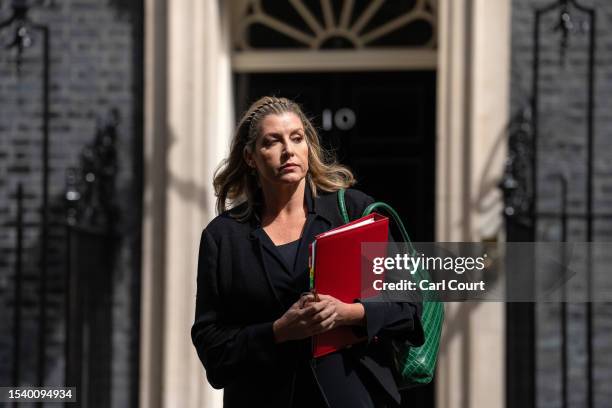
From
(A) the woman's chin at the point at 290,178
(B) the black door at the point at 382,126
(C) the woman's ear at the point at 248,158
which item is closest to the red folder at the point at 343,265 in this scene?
(A) the woman's chin at the point at 290,178

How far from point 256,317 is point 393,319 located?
36 cm

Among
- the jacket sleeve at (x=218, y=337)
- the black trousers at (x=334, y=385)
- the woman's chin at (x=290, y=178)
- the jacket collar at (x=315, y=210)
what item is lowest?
the black trousers at (x=334, y=385)

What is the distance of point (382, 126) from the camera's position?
770 centimetres

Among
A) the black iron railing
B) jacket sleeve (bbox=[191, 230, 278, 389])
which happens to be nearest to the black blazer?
jacket sleeve (bbox=[191, 230, 278, 389])

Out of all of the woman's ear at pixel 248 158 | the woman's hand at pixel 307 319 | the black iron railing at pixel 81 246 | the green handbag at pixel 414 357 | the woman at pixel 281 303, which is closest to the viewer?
the woman's hand at pixel 307 319

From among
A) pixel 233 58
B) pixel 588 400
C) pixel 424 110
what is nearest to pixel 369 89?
pixel 424 110

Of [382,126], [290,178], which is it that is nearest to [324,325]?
[290,178]

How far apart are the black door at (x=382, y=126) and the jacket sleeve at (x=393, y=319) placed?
441 cm

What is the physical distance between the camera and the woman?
3.12 metres

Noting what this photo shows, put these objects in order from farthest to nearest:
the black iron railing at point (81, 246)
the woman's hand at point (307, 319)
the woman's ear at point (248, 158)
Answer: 1. the black iron railing at point (81, 246)
2. the woman's ear at point (248, 158)
3. the woman's hand at point (307, 319)

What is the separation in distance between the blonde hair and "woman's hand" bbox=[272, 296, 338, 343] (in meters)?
0.37

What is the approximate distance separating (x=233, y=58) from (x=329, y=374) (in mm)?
4778

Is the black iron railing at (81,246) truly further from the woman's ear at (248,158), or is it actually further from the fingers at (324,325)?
the fingers at (324,325)

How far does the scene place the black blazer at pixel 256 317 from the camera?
313 centimetres
